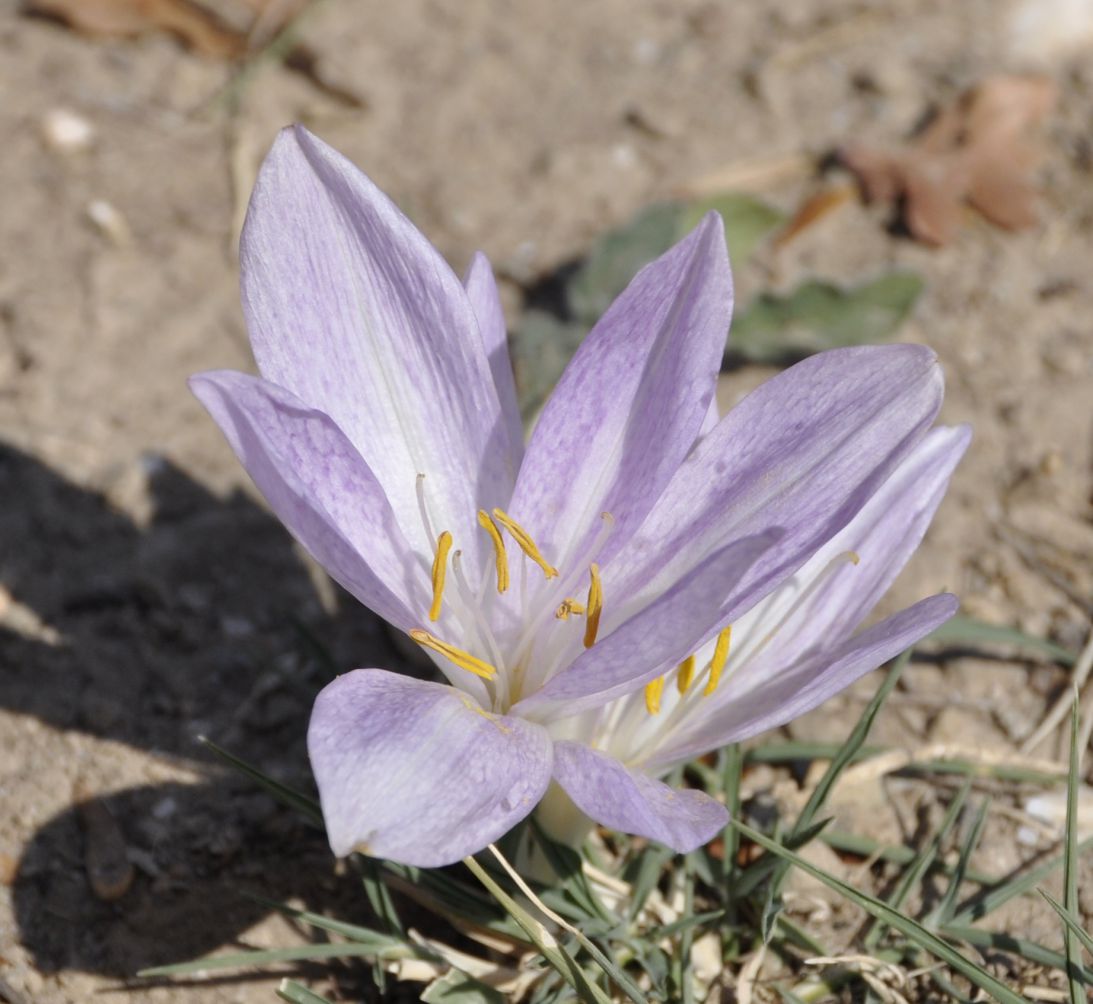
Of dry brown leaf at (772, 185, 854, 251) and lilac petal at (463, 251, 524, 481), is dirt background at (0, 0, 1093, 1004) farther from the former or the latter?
lilac petal at (463, 251, 524, 481)

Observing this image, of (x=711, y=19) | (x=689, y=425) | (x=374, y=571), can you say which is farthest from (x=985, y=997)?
(x=711, y=19)

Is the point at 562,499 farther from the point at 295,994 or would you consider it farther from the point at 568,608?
the point at 295,994

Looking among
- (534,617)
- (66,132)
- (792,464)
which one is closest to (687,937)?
(534,617)

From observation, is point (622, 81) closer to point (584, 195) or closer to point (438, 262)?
point (584, 195)

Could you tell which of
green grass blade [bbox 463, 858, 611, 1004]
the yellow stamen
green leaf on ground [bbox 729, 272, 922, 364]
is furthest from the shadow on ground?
green leaf on ground [bbox 729, 272, 922, 364]

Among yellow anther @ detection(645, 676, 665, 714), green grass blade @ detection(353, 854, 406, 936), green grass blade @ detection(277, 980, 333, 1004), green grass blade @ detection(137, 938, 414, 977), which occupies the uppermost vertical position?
yellow anther @ detection(645, 676, 665, 714)

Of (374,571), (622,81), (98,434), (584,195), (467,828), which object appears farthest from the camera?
(622,81)

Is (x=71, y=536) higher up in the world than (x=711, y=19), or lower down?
lower down
